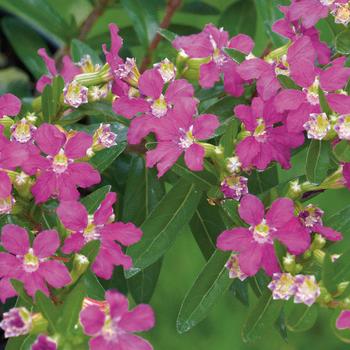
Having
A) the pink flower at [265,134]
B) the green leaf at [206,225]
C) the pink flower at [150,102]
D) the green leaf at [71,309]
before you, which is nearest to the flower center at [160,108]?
the pink flower at [150,102]

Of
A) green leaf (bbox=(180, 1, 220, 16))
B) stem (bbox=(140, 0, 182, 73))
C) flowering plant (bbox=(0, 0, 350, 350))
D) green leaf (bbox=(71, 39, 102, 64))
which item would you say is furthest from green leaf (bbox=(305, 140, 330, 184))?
green leaf (bbox=(180, 1, 220, 16))

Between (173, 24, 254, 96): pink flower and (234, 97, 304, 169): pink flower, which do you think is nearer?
(234, 97, 304, 169): pink flower

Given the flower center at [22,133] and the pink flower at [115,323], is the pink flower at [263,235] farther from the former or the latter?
the flower center at [22,133]

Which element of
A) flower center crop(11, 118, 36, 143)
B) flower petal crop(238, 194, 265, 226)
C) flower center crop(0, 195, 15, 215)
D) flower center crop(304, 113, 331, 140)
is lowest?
flower center crop(0, 195, 15, 215)

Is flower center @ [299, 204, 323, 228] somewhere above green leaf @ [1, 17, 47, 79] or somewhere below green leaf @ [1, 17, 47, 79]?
above

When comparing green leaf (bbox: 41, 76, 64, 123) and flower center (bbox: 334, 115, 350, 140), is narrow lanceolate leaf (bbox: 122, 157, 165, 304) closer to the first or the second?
green leaf (bbox: 41, 76, 64, 123)

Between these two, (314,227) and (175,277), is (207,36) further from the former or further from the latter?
(175,277)

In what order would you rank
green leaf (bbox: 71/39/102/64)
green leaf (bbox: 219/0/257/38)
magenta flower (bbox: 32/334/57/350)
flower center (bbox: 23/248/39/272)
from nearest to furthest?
1. magenta flower (bbox: 32/334/57/350)
2. flower center (bbox: 23/248/39/272)
3. green leaf (bbox: 71/39/102/64)
4. green leaf (bbox: 219/0/257/38)

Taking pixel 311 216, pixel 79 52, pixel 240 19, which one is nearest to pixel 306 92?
pixel 311 216
